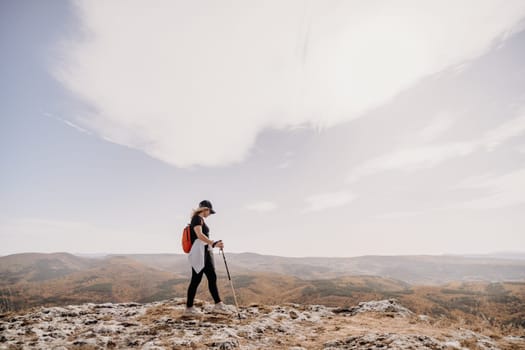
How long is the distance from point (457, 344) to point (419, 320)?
336 centimetres

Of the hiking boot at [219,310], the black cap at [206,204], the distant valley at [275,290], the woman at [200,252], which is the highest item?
the black cap at [206,204]

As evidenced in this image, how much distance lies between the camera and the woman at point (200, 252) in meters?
6.76

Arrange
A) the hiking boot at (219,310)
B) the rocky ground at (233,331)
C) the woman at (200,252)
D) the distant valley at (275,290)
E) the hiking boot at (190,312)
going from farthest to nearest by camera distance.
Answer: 1. the distant valley at (275,290)
2. the hiking boot at (219,310)
3. the hiking boot at (190,312)
4. the woman at (200,252)
5. the rocky ground at (233,331)

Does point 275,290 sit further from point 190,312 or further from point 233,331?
point 233,331

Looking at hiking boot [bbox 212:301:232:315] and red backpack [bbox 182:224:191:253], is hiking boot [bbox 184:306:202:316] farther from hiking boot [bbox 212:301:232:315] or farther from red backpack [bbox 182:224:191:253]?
red backpack [bbox 182:224:191:253]

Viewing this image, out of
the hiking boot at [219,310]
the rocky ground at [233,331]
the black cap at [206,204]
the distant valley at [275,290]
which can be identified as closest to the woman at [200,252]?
the black cap at [206,204]

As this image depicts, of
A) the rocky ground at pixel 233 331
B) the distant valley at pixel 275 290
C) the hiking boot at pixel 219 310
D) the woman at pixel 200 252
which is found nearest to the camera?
the rocky ground at pixel 233 331

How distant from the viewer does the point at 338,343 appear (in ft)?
16.4

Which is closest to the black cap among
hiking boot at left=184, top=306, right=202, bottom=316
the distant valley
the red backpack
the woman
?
the woman

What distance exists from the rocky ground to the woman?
732 mm

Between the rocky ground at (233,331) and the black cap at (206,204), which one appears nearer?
the rocky ground at (233,331)

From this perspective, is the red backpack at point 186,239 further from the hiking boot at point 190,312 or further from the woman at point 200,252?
the hiking boot at point 190,312

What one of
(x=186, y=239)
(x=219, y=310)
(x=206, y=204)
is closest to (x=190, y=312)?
(x=219, y=310)

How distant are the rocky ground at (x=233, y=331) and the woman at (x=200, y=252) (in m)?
0.73
